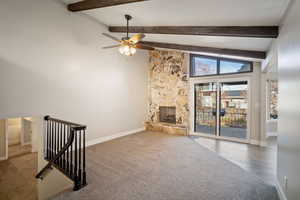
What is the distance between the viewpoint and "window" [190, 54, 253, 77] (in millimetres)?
5165

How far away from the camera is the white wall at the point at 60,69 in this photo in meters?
3.32

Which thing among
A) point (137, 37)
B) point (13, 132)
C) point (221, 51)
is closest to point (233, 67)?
point (221, 51)

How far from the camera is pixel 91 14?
458 cm

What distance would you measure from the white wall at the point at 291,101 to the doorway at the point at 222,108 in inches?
127

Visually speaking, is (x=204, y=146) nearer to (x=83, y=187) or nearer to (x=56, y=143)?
(x=83, y=187)

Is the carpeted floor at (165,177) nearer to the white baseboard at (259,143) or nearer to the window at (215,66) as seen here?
the white baseboard at (259,143)

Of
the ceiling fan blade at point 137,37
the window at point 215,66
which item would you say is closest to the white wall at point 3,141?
the ceiling fan blade at point 137,37

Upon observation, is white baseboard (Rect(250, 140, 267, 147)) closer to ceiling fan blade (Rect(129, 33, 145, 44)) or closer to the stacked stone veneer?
the stacked stone veneer

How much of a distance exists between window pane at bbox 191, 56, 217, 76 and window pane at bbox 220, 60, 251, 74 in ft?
0.91

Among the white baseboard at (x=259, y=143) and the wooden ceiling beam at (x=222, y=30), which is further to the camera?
the white baseboard at (x=259, y=143)

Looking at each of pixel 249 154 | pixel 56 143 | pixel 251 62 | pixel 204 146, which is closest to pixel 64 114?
pixel 56 143

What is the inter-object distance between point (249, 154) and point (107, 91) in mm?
4675

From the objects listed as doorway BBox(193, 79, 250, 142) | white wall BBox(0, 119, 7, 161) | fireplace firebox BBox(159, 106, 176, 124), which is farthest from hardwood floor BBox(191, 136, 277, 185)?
white wall BBox(0, 119, 7, 161)

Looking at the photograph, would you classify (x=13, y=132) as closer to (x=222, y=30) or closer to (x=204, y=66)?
(x=204, y=66)
